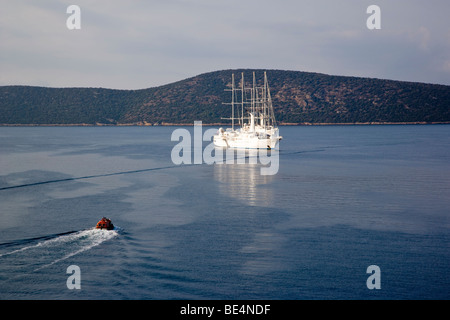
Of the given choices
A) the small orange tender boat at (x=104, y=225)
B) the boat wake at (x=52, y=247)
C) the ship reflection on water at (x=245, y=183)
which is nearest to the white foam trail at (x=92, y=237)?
the boat wake at (x=52, y=247)

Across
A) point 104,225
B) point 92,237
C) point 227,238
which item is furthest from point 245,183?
point 92,237

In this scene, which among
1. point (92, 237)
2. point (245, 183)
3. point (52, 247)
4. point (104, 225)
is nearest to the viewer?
point (52, 247)

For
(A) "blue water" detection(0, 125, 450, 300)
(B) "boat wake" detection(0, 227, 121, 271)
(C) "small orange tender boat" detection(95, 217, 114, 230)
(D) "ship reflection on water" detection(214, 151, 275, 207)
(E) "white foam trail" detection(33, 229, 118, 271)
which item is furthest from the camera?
(D) "ship reflection on water" detection(214, 151, 275, 207)

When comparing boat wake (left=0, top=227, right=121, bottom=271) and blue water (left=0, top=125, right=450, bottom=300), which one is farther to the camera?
boat wake (left=0, top=227, right=121, bottom=271)

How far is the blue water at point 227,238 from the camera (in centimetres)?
1385

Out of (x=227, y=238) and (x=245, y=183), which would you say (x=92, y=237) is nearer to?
(x=227, y=238)

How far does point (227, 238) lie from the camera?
18.9 meters

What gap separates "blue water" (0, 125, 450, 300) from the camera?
13852mm

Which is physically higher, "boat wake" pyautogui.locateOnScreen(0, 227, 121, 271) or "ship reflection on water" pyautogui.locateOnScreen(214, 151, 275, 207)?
"ship reflection on water" pyautogui.locateOnScreen(214, 151, 275, 207)

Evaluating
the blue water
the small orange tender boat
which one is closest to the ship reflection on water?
the blue water

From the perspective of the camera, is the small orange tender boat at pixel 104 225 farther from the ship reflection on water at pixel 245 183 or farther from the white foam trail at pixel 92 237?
the ship reflection on water at pixel 245 183

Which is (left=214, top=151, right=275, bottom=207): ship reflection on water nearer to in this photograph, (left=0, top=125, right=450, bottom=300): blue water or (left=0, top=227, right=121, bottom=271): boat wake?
(left=0, top=125, right=450, bottom=300): blue water

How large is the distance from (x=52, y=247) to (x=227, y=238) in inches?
280

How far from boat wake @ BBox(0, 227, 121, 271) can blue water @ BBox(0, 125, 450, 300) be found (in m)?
0.07
